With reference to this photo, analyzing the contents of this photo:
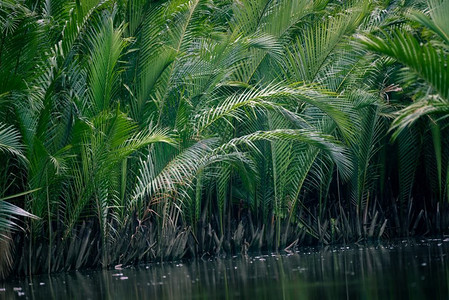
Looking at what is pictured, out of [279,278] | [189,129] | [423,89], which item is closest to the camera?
[279,278]

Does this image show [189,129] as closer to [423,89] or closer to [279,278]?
[279,278]

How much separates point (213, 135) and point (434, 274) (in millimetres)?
4035

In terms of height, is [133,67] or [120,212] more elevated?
[133,67]

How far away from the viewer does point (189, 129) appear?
850 centimetres

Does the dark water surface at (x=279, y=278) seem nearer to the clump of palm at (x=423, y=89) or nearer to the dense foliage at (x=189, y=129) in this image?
the dense foliage at (x=189, y=129)

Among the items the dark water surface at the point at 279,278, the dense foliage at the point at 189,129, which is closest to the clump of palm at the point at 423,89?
the dense foliage at the point at 189,129

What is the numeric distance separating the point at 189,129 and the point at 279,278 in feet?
9.30

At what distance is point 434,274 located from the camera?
17.8 feet

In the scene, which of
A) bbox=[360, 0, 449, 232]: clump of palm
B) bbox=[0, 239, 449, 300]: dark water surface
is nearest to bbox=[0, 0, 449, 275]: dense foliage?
bbox=[360, 0, 449, 232]: clump of palm

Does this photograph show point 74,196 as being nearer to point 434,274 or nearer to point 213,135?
point 213,135

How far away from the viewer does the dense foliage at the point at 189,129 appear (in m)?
7.68

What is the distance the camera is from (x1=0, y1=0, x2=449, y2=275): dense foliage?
768 centimetres

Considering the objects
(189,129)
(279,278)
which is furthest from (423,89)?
(189,129)

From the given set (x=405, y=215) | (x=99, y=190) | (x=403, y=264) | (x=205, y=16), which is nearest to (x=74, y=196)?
(x=99, y=190)
